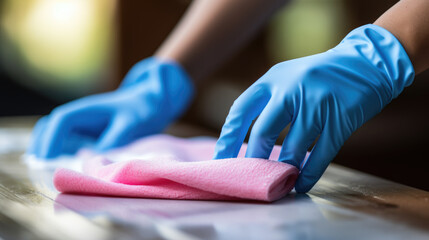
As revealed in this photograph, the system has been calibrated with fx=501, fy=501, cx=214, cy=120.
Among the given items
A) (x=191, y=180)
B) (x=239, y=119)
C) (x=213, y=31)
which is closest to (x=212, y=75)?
(x=213, y=31)

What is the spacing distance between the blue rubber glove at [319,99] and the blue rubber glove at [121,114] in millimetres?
569

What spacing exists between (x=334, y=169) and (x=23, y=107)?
3.22m

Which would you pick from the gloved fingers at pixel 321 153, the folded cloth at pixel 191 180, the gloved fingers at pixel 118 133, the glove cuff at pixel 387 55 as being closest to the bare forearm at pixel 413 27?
the glove cuff at pixel 387 55

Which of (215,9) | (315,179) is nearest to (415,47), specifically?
(315,179)

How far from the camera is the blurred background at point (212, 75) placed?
182 cm

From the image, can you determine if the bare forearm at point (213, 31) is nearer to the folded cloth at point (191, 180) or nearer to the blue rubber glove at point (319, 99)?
the blue rubber glove at point (319, 99)

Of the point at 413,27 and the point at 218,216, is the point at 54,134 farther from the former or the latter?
the point at 413,27

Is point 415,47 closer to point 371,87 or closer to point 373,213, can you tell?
point 371,87

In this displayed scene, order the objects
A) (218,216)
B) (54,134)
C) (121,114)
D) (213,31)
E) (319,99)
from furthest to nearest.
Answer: (213,31), (121,114), (54,134), (319,99), (218,216)

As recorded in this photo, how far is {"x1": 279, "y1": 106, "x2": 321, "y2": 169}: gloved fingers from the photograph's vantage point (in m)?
0.86

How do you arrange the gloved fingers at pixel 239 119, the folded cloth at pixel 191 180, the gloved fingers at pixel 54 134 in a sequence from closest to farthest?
1. the folded cloth at pixel 191 180
2. the gloved fingers at pixel 239 119
3. the gloved fingers at pixel 54 134

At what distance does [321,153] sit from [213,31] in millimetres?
792

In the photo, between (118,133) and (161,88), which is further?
(161,88)

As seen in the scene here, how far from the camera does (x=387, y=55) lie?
91 centimetres
